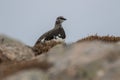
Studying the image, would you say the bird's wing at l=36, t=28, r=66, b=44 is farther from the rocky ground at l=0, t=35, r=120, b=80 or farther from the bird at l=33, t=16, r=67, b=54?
the rocky ground at l=0, t=35, r=120, b=80

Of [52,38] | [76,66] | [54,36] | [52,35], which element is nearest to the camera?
[76,66]

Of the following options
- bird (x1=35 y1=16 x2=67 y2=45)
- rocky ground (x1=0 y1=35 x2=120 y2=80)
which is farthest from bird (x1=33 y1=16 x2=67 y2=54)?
rocky ground (x1=0 y1=35 x2=120 y2=80)

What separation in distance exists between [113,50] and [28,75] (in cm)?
232

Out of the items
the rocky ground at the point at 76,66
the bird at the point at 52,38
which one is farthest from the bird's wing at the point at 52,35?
the rocky ground at the point at 76,66

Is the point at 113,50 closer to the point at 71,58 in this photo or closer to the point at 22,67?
the point at 71,58

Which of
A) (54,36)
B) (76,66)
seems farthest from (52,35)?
(76,66)

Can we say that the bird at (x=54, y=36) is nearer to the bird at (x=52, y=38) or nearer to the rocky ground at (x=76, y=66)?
the bird at (x=52, y=38)

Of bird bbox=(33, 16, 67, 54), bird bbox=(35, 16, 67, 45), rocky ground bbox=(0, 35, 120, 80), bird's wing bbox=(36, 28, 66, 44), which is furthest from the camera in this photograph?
bird's wing bbox=(36, 28, 66, 44)

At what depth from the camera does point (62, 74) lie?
16.4 m

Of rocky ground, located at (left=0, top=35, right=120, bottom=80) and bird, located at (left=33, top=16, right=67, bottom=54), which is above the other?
rocky ground, located at (left=0, top=35, right=120, bottom=80)

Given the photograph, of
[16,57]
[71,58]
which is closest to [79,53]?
[71,58]

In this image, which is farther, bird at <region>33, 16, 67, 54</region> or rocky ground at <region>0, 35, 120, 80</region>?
bird at <region>33, 16, 67, 54</region>

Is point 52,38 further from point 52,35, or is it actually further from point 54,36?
point 52,35

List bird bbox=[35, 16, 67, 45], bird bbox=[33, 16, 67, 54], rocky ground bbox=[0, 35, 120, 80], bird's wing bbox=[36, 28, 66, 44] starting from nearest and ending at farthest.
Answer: rocky ground bbox=[0, 35, 120, 80], bird bbox=[33, 16, 67, 54], bird bbox=[35, 16, 67, 45], bird's wing bbox=[36, 28, 66, 44]
